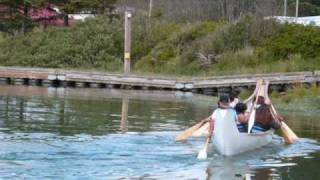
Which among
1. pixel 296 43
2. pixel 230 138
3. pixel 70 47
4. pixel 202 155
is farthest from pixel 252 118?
pixel 70 47

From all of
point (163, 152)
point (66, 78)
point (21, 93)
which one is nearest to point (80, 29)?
point (66, 78)

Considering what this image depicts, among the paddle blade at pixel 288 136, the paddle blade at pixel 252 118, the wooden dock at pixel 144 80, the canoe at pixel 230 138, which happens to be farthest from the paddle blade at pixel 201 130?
the wooden dock at pixel 144 80

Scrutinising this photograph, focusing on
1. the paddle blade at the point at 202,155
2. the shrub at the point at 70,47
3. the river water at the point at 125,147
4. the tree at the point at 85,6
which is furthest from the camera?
the tree at the point at 85,6

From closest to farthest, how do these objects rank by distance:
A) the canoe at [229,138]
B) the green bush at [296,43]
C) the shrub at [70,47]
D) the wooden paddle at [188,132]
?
1. the canoe at [229,138]
2. the wooden paddle at [188,132]
3. the green bush at [296,43]
4. the shrub at [70,47]

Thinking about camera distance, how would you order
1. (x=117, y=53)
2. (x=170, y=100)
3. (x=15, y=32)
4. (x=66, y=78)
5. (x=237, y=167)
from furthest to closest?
1. (x=15, y=32)
2. (x=117, y=53)
3. (x=66, y=78)
4. (x=170, y=100)
5. (x=237, y=167)

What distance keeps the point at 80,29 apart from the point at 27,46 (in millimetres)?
4360

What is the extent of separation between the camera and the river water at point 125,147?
16.9 metres

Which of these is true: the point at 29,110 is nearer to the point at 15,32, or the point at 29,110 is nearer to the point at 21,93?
the point at 21,93

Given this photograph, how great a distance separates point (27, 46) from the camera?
191 ft

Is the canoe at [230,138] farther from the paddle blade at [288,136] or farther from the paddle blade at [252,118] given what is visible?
the paddle blade at [288,136]

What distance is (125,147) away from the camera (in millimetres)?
20250

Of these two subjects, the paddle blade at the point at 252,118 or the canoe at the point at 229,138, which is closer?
the canoe at the point at 229,138

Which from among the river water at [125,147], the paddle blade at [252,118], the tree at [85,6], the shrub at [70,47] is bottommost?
the river water at [125,147]

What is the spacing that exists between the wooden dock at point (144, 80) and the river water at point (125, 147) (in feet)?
32.2
